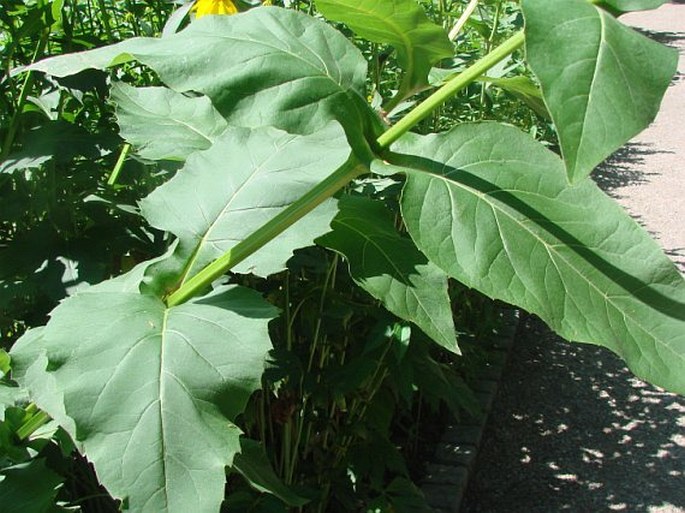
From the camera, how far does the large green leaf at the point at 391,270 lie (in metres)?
1.04

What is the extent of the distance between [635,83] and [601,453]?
3.75 m

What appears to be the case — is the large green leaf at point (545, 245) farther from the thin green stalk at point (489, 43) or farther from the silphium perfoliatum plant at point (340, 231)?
the thin green stalk at point (489, 43)

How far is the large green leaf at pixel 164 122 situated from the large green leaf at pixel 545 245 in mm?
537

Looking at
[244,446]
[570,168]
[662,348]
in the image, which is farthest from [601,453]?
[570,168]

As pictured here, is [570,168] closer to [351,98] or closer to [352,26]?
[351,98]

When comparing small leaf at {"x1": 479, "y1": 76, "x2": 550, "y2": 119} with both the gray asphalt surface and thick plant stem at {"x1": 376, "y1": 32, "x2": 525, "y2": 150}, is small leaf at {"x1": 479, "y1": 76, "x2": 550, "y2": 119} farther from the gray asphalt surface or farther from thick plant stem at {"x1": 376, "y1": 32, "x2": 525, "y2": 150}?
the gray asphalt surface

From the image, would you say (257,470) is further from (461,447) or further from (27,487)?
(461,447)

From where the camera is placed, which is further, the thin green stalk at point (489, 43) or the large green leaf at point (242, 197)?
the thin green stalk at point (489, 43)

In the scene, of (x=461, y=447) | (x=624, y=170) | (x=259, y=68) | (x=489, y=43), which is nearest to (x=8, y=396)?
(x=259, y=68)

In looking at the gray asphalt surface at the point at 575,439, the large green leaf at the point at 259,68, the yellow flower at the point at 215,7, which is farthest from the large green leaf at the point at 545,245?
the gray asphalt surface at the point at 575,439

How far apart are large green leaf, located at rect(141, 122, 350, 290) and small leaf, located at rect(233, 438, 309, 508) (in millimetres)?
338

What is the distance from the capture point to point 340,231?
1113 mm

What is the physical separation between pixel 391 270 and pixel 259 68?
295 mm

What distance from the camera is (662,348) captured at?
90 centimetres
